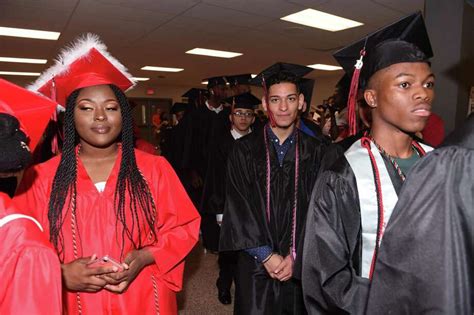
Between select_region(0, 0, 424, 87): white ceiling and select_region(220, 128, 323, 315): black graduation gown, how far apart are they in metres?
3.62

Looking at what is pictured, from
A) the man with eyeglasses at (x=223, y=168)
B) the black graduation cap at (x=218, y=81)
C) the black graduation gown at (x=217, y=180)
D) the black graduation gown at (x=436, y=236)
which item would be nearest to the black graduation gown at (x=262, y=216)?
the black graduation gown at (x=436, y=236)

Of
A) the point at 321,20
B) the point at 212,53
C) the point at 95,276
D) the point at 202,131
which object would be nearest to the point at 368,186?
the point at 95,276

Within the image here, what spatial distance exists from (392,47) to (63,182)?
1.44 metres

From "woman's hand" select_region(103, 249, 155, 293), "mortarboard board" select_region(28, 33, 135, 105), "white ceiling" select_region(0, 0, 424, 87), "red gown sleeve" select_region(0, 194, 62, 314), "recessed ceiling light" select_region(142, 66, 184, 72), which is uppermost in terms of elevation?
"recessed ceiling light" select_region(142, 66, 184, 72)

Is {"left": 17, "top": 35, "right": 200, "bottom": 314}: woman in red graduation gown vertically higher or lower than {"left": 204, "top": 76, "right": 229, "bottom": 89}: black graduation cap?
lower

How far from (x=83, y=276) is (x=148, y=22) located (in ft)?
18.6

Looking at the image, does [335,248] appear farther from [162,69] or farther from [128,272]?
[162,69]

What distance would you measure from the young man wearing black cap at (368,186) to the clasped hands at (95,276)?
69 cm

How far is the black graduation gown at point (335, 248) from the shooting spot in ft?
4.08

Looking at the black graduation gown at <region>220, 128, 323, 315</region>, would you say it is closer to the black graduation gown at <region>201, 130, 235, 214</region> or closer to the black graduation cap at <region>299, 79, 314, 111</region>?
the black graduation cap at <region>299, 79, 314, 111</region>

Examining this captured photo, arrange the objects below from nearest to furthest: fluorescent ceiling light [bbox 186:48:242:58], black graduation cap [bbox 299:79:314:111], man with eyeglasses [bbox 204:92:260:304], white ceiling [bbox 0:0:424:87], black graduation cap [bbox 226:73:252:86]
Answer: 1. black graduation cap [bbox 299:79:314:111]
2. man with eyeglasses [bbox 204:92:260:304]
3. black graduation cap [bbox 226:73:252:86]
4. white ceiling [bbox 0:0:424:87]
5. fluorescent ceiling light [bbox 186:48:242:58]

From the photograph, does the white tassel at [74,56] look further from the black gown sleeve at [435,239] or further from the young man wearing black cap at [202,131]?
the young man wearing black cap at [202,131]

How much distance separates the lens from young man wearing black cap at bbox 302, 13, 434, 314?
4.11 ft

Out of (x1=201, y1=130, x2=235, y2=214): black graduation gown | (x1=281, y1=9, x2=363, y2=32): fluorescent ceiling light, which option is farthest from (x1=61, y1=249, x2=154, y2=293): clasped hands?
(x1=281, y1=9, x2=363, y2=32): fluorescent ceiling light
